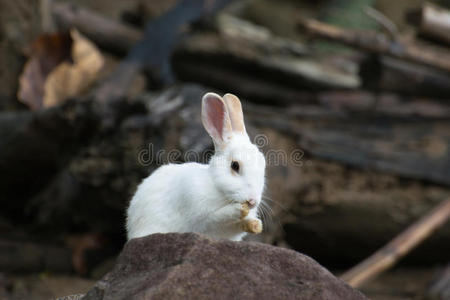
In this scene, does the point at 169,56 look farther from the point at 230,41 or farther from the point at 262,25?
the point at 262,25

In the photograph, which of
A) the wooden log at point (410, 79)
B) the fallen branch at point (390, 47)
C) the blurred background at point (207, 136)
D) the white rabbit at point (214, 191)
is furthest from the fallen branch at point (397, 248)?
the white rabbit at point (214, 191)

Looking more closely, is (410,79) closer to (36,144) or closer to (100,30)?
(100,30)

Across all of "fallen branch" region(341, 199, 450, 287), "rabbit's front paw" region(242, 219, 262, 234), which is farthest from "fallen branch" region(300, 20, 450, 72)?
"rabbit's front paw" region(242, 219, 262, 234)

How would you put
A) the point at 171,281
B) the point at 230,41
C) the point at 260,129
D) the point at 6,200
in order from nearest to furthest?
the point at 171,281, the point at 260,129, the point at 6,200, the point at 230,41

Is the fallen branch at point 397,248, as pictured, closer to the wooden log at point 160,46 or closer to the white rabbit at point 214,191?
the white rabbit at point 214,191

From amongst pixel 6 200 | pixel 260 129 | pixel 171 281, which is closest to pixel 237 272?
pixel 171 281

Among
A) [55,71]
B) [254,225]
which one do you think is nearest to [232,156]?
[254,225]
